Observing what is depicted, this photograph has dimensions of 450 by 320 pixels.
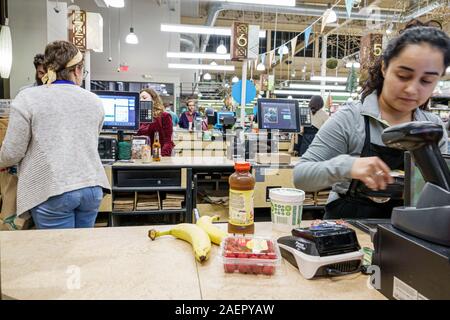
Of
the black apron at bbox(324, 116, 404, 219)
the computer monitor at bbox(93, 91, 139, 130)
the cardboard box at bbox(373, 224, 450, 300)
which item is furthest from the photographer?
the computer monitor at bbox(93, 91, 139, 130)

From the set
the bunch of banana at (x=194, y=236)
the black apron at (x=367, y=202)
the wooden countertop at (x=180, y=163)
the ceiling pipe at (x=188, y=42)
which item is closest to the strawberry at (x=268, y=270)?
the bunch of banana at (x=194, y=236)

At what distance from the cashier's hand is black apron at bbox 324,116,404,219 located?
41 centimetres

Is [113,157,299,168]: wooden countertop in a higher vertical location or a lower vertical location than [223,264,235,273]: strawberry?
higher

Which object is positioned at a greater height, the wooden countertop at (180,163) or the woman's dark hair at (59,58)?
the woman's dark hair at (59,58)

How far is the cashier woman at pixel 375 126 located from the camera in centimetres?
125

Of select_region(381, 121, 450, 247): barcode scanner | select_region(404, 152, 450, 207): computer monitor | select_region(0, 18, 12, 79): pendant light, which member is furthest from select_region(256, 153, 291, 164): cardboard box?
select_region(0, 18, 12, 79): pendant light

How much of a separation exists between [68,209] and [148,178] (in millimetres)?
1362

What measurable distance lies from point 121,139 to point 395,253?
3.34m

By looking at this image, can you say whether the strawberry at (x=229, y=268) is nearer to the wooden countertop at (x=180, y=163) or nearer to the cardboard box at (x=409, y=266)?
the cardboard box at (x=409, y=266)

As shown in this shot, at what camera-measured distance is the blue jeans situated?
2.04 m

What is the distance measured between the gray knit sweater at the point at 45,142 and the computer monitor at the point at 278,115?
202 cm

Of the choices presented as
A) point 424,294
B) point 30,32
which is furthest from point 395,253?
point 30,32

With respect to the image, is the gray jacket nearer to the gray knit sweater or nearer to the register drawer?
the gray knit sweater

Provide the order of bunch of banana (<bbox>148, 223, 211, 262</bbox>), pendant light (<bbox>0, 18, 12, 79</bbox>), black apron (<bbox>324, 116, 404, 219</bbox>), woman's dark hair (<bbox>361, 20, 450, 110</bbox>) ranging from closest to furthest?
bunch of banana (<bbox>148, 223, 211, 262</bbox>)
woman's dark hair (<bbox>361, 20, 450, 110</bbox>)
black apron (<bbox>324, 116, 404, 219</bbox>)
pendant light (<bbox>0, 18, 12, 79</bbox>)
